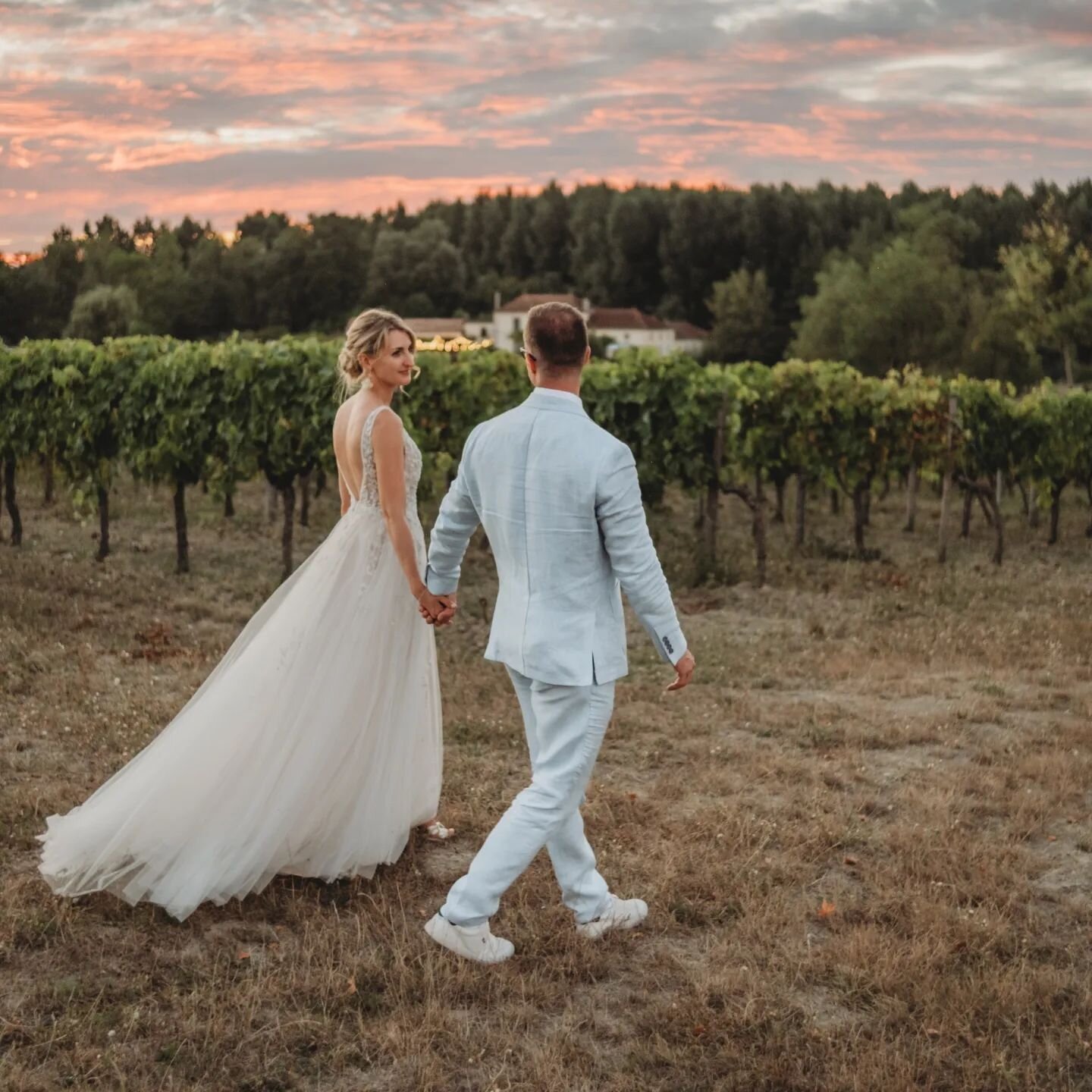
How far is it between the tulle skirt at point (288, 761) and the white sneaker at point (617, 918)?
0.94m

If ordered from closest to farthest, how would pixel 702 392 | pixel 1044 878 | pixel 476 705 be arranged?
pixel 1044 878, pixel 476 705, pixel 702 392

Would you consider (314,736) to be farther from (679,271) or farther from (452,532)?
(679,271)

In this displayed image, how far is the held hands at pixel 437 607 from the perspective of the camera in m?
4.54

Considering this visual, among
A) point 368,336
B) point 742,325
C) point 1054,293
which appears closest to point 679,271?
point 742,325

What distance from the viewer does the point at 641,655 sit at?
31.1 feet

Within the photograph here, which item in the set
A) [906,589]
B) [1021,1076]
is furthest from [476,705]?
[906,589]

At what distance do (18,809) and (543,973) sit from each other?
2.80 metres

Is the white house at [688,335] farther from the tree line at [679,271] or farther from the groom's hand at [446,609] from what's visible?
the groom's hand at [446,609]

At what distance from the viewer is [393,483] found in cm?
492

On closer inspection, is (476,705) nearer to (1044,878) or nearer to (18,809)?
(18,809)

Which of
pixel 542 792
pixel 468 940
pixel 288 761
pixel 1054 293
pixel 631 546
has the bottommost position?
pixel 468 940

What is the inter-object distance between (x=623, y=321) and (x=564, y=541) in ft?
297

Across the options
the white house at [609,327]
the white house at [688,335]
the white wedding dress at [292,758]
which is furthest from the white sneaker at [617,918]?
the white house at [688,335]

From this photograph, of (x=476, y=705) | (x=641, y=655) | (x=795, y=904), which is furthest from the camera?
(x=641, y=655)
